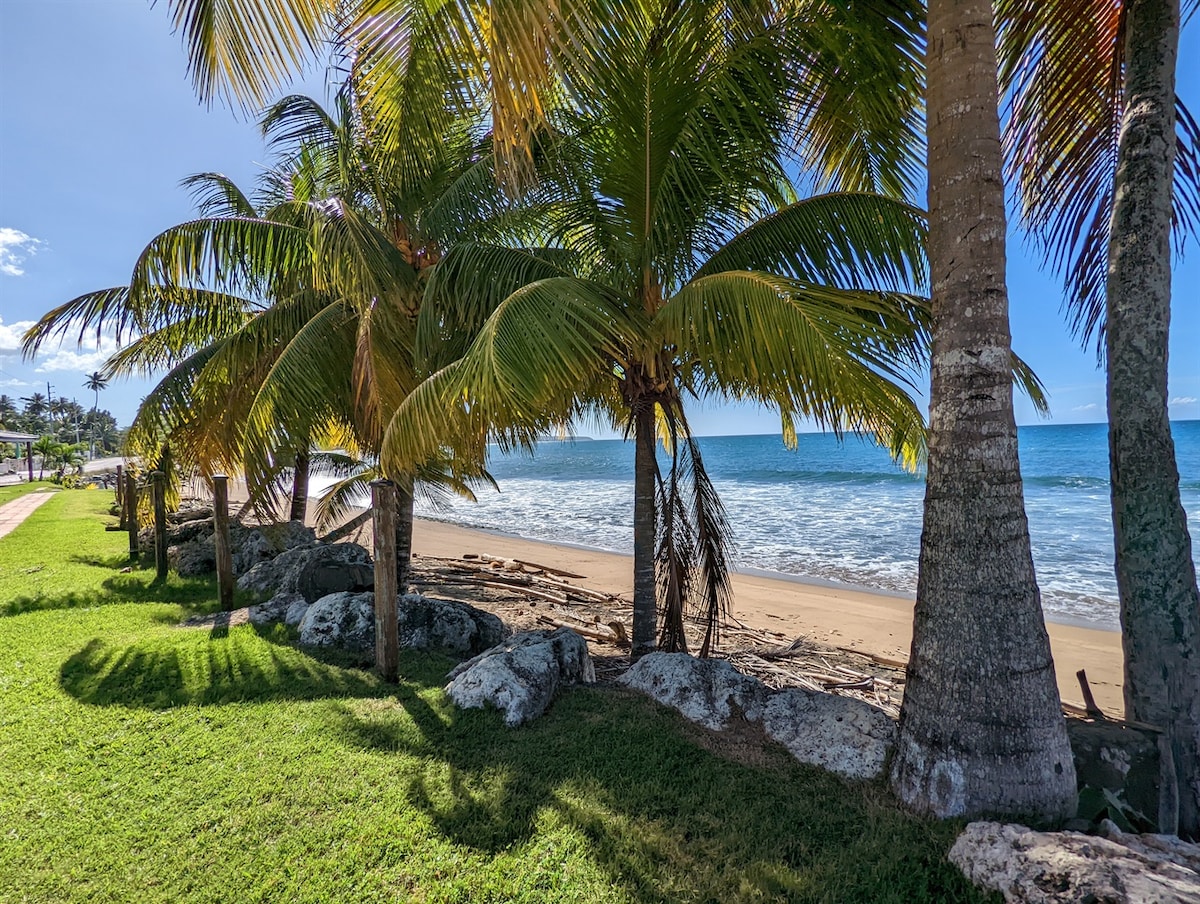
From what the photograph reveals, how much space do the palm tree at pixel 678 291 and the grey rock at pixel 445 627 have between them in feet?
5.51

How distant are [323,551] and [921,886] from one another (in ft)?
23.0

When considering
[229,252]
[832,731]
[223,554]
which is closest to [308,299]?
[229,252]

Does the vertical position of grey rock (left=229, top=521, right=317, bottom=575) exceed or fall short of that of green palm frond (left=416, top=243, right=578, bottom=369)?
it falls short

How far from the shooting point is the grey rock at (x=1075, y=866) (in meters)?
2.04

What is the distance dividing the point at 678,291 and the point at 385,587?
11.3ft

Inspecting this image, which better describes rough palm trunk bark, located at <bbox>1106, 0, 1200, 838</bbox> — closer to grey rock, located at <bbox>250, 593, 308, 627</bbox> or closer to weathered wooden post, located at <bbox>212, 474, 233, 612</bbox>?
grey rock, located at <bbox>250, 593, 308, 627</bbox>

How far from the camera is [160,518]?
342 inches

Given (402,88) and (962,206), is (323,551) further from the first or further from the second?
(962,206)

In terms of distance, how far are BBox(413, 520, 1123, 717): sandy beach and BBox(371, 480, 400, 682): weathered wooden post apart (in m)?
6.09

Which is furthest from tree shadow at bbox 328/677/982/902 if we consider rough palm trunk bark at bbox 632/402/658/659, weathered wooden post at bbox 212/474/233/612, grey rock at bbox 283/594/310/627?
weathered wooden post at bbox 212/474/233/612

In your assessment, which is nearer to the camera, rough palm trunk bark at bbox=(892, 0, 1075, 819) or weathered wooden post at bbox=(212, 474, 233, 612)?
rough palm trunk bark at bbox=(892, 0, 1075, 819)

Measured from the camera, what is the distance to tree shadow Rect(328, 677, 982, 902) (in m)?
2.51

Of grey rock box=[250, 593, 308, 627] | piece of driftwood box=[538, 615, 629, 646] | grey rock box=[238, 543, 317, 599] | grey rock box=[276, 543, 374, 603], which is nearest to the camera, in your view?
grey rock box=[250, 593, 308, 627]

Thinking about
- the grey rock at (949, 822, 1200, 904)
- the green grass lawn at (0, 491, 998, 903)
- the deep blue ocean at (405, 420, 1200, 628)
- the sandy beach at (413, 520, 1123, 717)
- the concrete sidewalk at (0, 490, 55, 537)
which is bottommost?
the sandy beach at (413, 520, 1123, 717)
